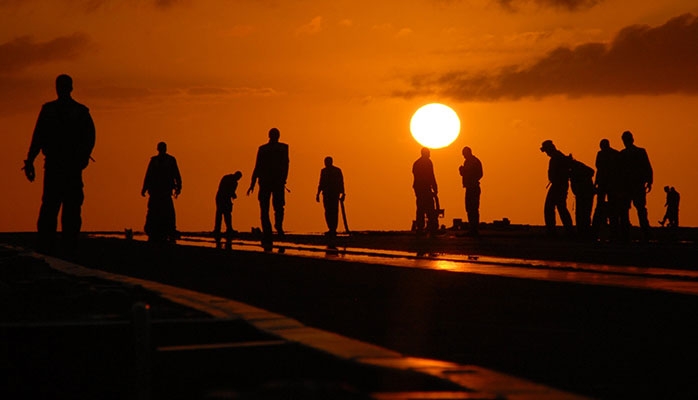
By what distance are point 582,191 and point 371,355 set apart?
29506mm

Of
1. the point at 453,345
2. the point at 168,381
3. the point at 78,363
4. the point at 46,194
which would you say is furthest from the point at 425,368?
the point at 46,194

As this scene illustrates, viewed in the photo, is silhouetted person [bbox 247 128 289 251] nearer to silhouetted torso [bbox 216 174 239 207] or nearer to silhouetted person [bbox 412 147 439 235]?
silhouetted person [bbox 412 147 439 235]

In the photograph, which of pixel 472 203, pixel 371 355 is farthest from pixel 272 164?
pixel 371 355

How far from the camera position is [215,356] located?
24.6ft

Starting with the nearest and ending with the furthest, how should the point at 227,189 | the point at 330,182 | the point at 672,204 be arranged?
the point at 330,182 < the point at 227,189 < the point at 672,204

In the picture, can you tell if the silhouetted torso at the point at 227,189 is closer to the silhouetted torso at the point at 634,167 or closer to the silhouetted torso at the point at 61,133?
the silhouetted torso at the point at 634,167

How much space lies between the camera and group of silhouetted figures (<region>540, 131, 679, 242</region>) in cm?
3344

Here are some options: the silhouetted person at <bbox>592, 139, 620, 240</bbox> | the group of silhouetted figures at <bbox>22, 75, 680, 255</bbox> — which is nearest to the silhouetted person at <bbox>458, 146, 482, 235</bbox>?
the group of silhouetted figures at <bbox>22, 75, 680, 255</bbox>

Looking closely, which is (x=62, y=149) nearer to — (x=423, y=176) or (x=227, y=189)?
(x=423, y=176)

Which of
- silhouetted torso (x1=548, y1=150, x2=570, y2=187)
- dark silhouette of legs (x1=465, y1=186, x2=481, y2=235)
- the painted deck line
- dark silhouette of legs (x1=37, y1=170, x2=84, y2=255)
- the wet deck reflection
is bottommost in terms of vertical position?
the painted deck line

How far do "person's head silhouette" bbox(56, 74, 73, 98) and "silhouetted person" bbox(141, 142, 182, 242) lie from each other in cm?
1225

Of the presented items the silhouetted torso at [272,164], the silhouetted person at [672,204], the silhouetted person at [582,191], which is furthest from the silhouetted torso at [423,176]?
the silhouetted person at [672,204]

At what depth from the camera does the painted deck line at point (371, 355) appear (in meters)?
6.03

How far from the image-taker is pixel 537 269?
64.7 ft
